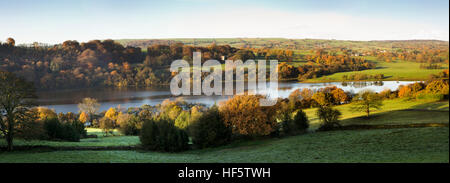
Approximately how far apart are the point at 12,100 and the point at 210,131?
43.7 ft

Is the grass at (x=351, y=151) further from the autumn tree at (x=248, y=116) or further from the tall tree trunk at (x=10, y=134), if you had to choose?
the autumn tree at (x=248, y=116)

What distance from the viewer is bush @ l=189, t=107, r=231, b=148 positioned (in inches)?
807

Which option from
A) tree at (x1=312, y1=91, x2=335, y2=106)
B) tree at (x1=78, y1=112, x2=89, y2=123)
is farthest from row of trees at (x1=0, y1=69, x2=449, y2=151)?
tree at (x1=78, y1=112, x2=89, y2=123)

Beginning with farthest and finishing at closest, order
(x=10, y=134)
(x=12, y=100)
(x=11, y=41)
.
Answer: (x=11, y=41), (x=12, y=100), (x=10, y=134)

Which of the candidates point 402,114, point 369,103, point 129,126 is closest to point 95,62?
point 129,126

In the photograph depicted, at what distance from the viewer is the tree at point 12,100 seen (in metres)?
17.6

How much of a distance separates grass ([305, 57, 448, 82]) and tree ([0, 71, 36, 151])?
96.9ft

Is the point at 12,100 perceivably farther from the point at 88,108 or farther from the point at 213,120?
the point at 88,108

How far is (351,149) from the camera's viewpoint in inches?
545

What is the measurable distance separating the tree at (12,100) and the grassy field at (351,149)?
149 cm

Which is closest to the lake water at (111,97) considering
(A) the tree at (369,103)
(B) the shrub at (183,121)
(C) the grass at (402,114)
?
(B) the shrub at (183,121)
